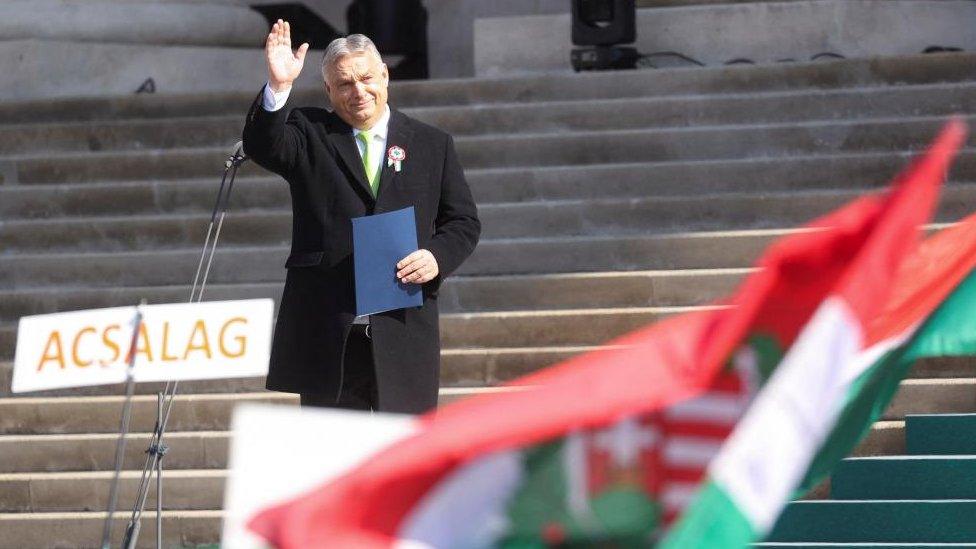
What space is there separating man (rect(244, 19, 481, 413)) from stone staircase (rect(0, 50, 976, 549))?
235 cm

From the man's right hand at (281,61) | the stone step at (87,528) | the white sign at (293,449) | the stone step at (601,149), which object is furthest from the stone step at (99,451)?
the white sign at (293,449)

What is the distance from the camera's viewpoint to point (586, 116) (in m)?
10.5

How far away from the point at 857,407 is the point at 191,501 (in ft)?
15.4

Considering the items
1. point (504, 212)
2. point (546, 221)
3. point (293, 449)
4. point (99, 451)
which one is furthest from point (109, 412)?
point (293, 449)

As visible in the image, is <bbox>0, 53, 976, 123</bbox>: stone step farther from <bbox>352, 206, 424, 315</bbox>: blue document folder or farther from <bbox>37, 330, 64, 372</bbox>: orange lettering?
<bbox>37, 330, 64, 372</bbox>: orange lettering

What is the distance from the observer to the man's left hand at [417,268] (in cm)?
521

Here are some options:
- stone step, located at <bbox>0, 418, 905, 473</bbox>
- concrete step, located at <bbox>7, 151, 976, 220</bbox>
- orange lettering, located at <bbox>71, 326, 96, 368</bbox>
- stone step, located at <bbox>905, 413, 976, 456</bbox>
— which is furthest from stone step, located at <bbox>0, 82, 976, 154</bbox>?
orange lettering, located at <bbox>71, 326, 96, 368</bbox>

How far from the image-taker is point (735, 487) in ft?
8.59

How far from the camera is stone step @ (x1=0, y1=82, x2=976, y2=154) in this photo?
1016cm

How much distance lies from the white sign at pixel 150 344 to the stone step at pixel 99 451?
10.0 ft

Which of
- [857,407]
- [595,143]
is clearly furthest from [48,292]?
[857,407]

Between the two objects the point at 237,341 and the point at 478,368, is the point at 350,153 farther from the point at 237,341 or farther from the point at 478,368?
the point at 478,368

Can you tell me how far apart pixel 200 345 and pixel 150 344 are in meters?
0.13

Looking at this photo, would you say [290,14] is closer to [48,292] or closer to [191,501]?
[48,292]
